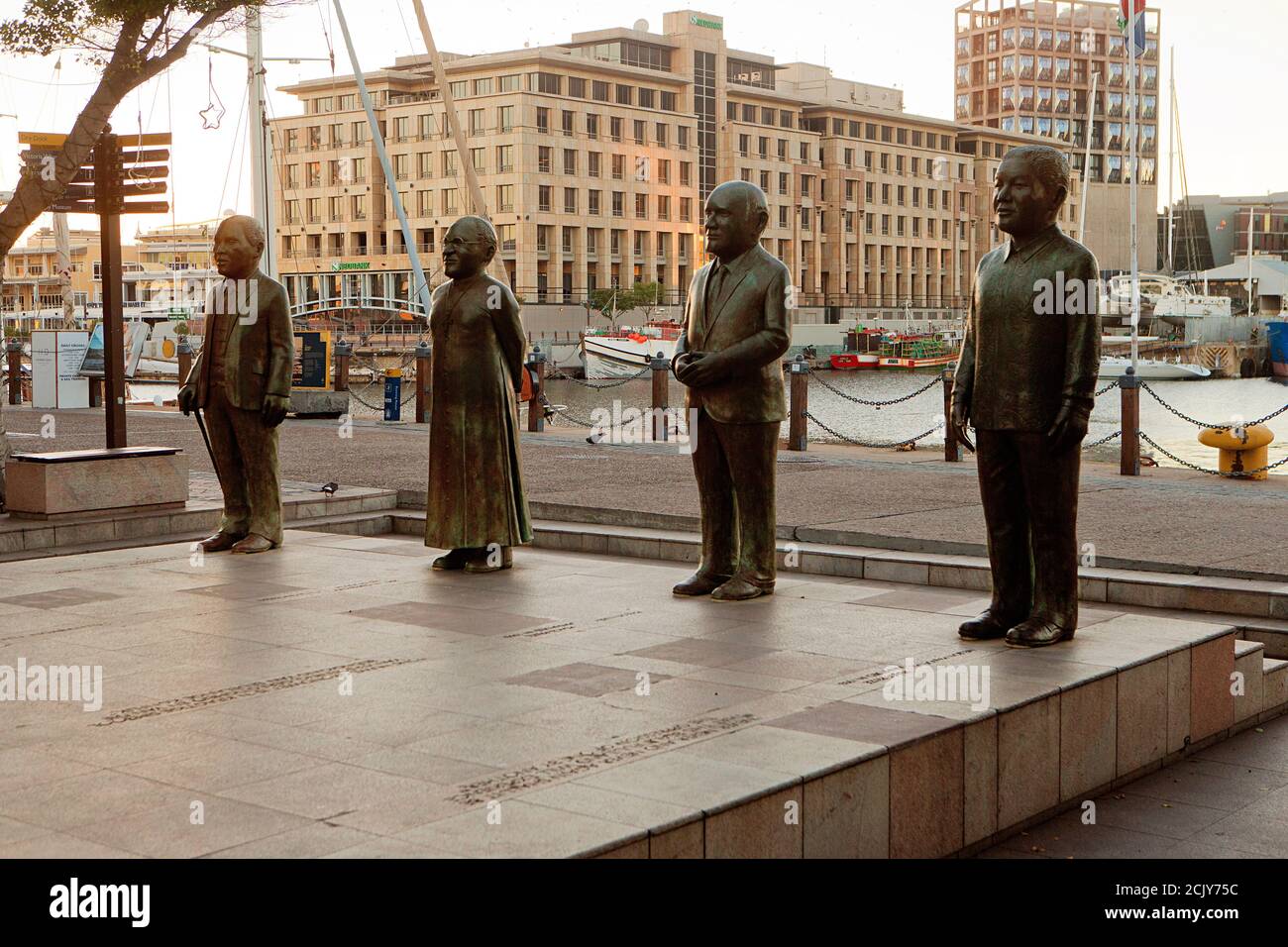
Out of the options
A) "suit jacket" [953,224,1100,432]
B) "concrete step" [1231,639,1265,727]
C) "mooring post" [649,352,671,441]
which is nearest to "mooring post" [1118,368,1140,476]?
"mooring post" [649,352,671,441]

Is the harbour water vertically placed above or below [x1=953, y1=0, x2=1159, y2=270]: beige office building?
below

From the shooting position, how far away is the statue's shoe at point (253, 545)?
30.8ft

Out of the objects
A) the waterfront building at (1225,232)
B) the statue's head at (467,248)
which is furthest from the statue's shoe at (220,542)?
the waterfront building at (1225,232)

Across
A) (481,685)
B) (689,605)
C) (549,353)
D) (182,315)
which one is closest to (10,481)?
(689,605)

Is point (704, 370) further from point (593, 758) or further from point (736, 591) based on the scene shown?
point (593, 758)

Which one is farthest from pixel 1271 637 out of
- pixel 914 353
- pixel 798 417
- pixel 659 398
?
pixel 914 353

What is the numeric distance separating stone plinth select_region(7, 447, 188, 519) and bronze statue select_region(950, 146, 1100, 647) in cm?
632

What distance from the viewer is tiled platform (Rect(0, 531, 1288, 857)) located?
4.08 meters

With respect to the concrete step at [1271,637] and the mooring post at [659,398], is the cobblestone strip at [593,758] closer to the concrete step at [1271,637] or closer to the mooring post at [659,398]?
the concrete step at [1271,637]

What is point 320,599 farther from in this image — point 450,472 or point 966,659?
point 966,659

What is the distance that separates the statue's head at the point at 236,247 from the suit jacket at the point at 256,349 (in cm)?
9

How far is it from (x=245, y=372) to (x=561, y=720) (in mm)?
4856

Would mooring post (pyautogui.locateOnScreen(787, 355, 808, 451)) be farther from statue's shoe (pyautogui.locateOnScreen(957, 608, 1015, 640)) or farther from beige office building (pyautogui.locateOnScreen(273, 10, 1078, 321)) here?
beige office building (pyautogui.locateOnScreen(273, 10, 1078, 321))

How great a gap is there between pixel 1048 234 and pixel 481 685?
2901 mm
